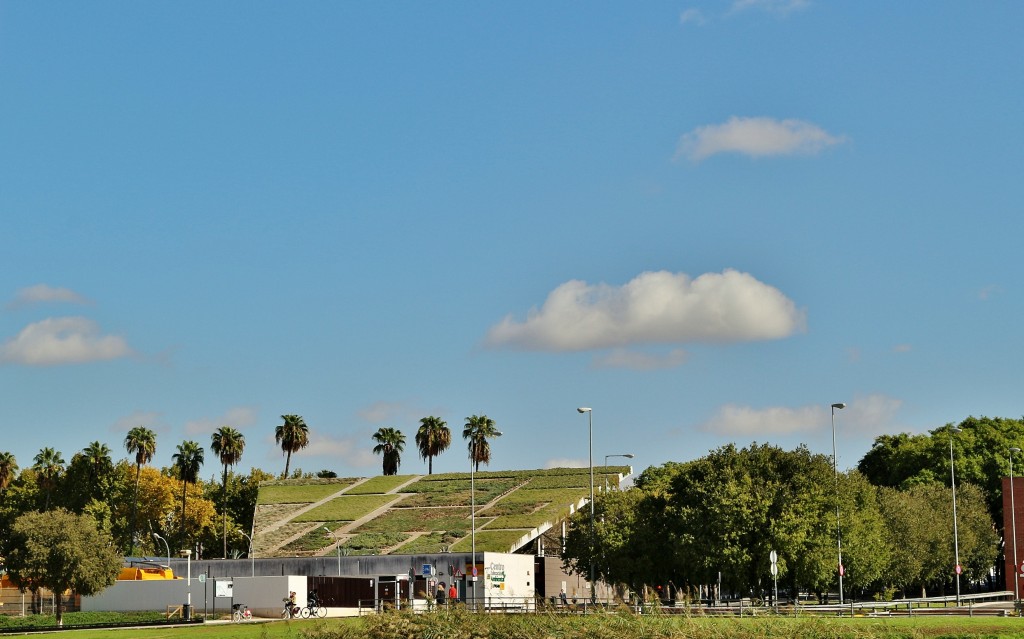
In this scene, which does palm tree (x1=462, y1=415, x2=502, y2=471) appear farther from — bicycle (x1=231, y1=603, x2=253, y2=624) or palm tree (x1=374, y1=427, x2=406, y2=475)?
bicycle (x1=231, y1=603, x2=253, y2=624)

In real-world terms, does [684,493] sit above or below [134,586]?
above

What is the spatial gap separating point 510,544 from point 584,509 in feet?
23.4

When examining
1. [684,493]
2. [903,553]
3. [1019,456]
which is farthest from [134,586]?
[1019,456]

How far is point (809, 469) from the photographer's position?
7512 centimetres

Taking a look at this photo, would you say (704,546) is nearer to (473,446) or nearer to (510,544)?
(510,544)

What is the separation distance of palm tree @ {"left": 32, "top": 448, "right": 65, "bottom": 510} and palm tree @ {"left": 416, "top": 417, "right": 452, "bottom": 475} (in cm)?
4182

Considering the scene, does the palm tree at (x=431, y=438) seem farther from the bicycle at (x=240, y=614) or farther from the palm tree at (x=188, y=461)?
the bicycle at (x=240, y=614)

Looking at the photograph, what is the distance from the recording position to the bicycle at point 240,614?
72.4 metres

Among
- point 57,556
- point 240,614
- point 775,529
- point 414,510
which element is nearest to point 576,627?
point 775,529

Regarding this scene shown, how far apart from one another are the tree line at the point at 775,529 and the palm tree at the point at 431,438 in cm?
4595

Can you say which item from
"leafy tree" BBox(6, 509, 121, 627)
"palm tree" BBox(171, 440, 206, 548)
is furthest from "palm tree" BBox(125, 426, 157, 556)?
"leafy tree" BBox(6, 509, 121, 627)

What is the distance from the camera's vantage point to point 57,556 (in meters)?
81.0

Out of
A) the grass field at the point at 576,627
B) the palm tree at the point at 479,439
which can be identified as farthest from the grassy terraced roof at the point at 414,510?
the grass field at the point at 576,627

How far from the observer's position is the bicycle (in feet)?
237
